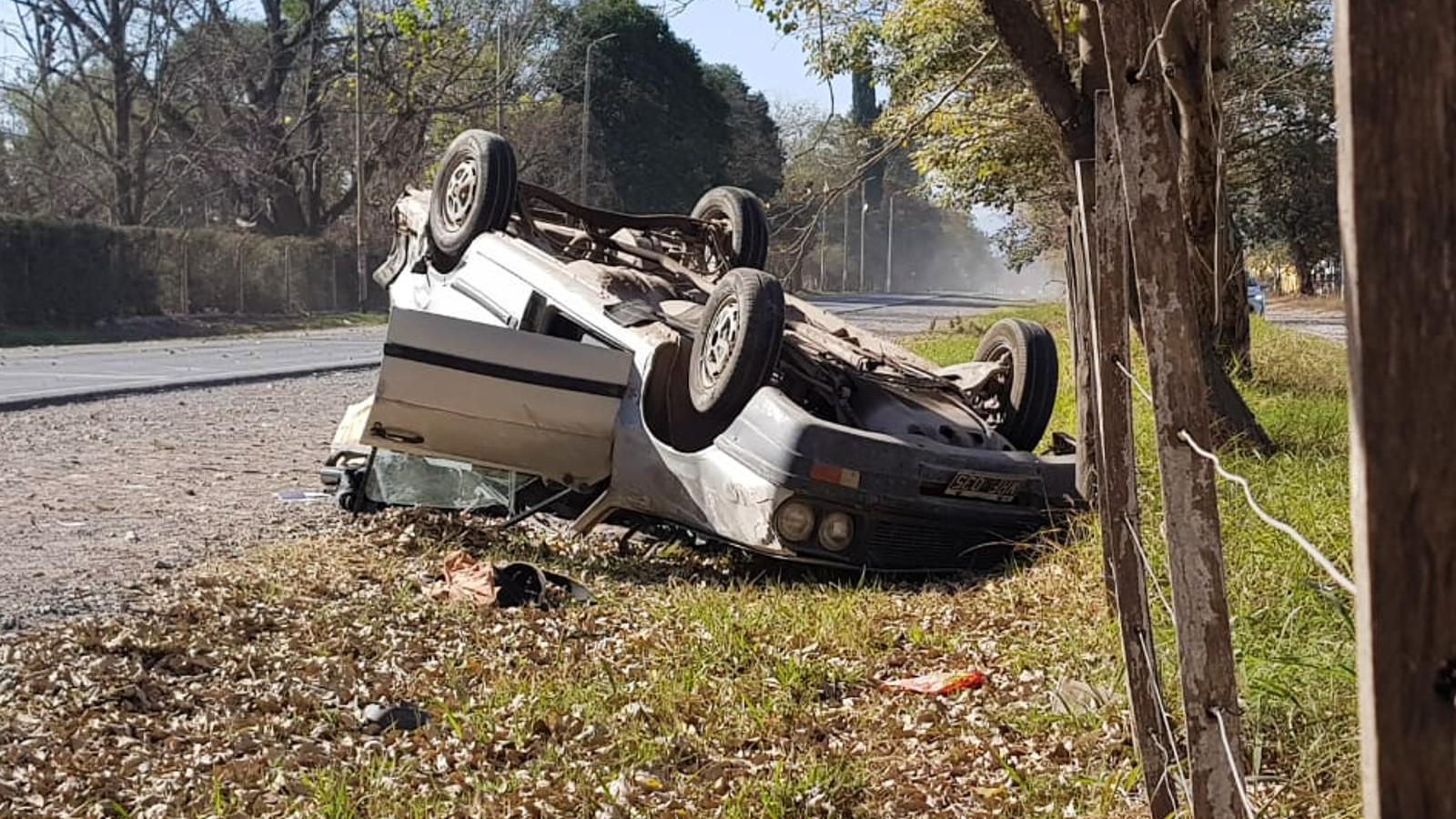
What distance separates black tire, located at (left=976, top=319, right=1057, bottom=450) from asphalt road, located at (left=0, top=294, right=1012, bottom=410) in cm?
912

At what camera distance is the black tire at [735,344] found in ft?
21.7

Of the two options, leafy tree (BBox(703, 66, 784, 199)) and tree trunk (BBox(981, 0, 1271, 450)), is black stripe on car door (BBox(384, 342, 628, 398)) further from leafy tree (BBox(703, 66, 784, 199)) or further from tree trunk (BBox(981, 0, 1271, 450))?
leafy tree (BBox(703, 66, 784, 199))

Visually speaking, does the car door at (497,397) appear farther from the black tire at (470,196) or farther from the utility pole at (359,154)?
the utility pole at (359,154)

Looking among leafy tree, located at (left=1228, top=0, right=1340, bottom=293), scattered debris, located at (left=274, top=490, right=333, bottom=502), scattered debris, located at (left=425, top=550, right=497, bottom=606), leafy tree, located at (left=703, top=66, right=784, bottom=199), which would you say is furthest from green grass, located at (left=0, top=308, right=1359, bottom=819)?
leafy tree, located at (left=703, top=66, right=784, bottom=199)

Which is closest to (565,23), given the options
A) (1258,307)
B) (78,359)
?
(1258,307)

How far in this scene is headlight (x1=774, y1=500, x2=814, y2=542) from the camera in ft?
20.9

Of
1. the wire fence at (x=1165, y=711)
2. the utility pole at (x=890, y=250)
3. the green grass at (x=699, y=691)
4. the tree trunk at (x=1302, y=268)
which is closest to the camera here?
the wire fence at (x=1165, y=711)

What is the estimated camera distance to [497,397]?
22.5 ft

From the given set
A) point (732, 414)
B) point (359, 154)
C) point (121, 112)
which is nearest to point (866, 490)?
point (732, 414)

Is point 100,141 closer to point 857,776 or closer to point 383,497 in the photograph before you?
point 383,497

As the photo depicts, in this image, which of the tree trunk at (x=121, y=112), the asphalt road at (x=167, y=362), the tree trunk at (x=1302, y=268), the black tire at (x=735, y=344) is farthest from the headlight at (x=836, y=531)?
the tree trunk at (x=1302, y=268)

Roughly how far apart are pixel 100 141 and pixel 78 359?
23.0 meters

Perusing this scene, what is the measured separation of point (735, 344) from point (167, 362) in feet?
47.2

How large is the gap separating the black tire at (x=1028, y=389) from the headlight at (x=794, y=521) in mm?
1603
